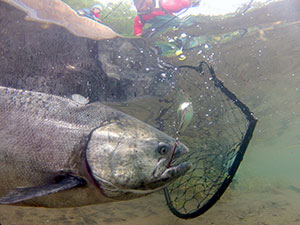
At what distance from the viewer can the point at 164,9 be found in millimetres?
5090

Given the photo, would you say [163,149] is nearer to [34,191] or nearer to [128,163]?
[128,163]

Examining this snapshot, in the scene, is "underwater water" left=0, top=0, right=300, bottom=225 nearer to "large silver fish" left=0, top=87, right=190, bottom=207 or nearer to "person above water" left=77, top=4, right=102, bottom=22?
"large silver fish" left=0, top=87, right=190, bottom=207

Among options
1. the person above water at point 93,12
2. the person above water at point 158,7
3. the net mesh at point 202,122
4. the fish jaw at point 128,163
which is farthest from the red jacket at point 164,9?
the fish jaw at point 128,163

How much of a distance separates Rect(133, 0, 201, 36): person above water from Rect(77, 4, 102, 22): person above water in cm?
106

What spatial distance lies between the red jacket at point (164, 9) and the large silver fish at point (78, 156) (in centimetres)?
398

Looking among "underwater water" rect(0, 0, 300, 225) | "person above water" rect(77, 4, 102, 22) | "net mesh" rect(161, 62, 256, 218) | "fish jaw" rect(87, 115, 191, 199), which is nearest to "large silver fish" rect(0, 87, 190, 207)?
"fish jaw" rect(87, 115, 191, 199)

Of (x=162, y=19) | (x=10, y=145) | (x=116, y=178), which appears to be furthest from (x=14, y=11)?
(x=116, y=178)

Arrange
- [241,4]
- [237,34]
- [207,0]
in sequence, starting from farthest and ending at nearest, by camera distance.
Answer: [237,34] < [241,4] < [207,0]

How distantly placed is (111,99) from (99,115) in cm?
616

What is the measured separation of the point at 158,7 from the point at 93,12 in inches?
73.9

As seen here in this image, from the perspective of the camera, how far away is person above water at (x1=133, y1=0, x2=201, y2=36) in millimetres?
4891

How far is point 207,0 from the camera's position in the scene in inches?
210

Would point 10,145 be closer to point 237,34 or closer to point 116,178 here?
point 116,178

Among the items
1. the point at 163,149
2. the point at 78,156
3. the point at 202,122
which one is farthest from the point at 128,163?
the point at 202,122
